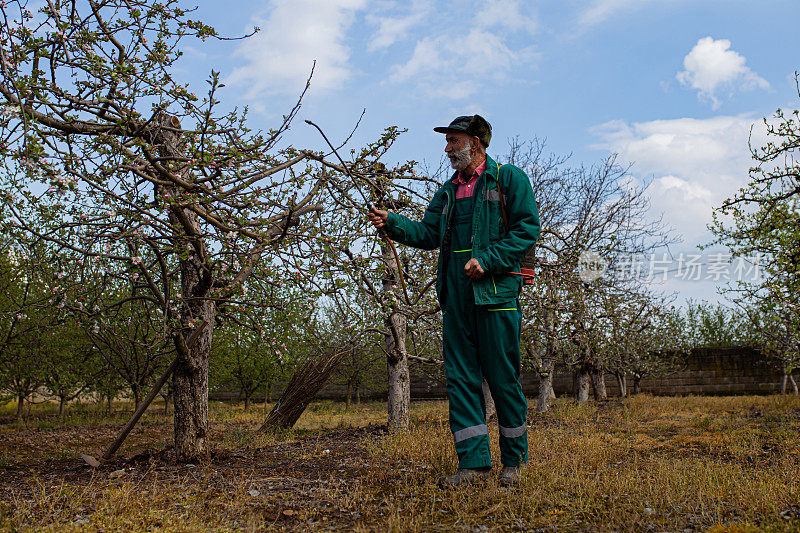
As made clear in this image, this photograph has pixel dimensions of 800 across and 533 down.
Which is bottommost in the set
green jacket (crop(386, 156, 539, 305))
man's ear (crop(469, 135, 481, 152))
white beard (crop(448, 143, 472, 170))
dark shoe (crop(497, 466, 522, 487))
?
dark shoe (crop(497, 466, 522, 487))

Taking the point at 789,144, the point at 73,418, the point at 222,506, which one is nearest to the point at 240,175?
the point at 222,506

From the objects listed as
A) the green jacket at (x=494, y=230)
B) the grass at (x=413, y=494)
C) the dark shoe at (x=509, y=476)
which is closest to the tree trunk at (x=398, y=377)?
the grass at (x=413, y=494)

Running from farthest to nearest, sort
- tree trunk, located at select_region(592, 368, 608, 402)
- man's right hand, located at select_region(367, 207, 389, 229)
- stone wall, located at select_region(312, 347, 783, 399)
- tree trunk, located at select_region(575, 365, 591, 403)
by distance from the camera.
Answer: stone wall, located at select_region(312, 347, 783, 399), tree trunk, located at select_region(592, 368, 608, 402), tree trunk, located at select_region(575, 365, 591, 403), man's right hand, located at select_region(367, 207, 389, 229)

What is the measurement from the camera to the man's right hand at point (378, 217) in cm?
410

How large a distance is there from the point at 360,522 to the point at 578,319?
9.94 meters

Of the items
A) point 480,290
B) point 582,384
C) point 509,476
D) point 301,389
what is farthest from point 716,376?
point 480,290

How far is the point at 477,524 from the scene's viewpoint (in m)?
3.06

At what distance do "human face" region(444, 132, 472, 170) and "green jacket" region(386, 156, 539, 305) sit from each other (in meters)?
0.16

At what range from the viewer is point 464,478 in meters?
3.73

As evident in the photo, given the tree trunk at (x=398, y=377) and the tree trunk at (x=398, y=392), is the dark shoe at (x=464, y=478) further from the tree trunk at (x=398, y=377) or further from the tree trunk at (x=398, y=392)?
the tree trunk at (x=398, y=392)

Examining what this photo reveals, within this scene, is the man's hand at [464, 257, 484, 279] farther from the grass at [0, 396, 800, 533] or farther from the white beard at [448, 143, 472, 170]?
the grass at [0, 396, 800, 533]

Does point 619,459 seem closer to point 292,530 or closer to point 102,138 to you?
point 292,530

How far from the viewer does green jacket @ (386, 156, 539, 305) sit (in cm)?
380

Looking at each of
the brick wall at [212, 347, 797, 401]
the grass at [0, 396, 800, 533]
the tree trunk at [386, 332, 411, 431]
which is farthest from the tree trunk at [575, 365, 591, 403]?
the grass at [0, 396, 800, 533]
